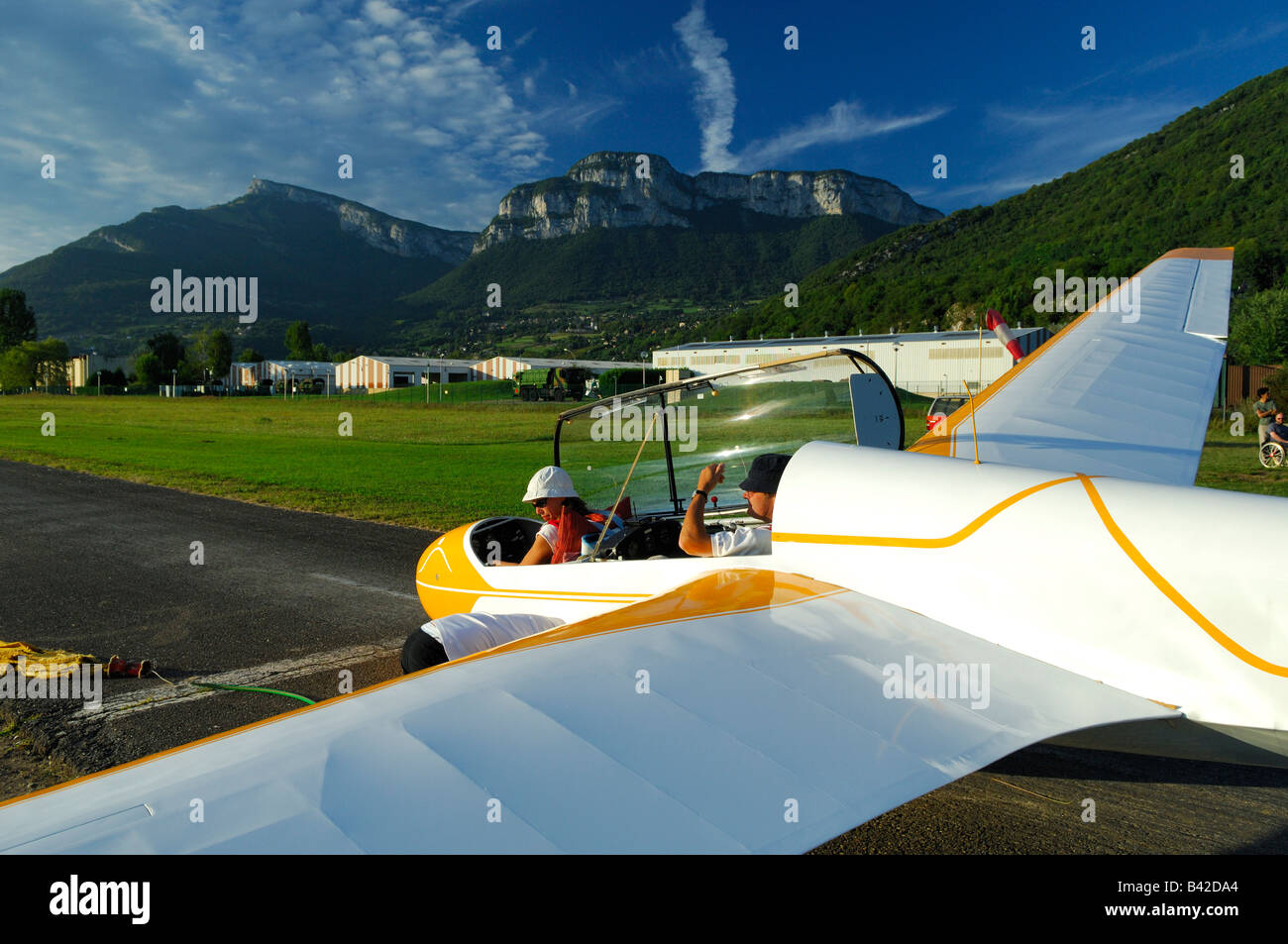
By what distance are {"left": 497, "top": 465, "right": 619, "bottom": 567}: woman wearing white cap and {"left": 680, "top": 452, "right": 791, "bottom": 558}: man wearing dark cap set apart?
840 mm

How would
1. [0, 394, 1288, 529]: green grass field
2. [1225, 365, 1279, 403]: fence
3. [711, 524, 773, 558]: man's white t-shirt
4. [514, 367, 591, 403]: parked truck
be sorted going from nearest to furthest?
[711, 524, 773, 558]: man's white t-shirt
[0, 394, 1288, 529]: green grass field
[1225, 365, 1279, 403]: fence
[514, 367, 591, 403]: parked truck

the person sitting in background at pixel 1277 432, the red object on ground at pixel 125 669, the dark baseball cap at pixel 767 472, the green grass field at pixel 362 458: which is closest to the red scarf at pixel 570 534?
the green grass field at pixel 362 458

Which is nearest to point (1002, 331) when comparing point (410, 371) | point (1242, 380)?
point (1242, 380)

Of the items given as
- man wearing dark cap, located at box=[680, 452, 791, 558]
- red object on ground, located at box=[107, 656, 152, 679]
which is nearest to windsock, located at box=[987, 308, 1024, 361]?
man wearing dark cap, located at box=[680, 452, 791, 558]

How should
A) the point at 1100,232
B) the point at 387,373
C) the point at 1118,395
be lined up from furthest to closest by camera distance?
the point at 387,373 → the point at 1100,232 → the point at 1118,395

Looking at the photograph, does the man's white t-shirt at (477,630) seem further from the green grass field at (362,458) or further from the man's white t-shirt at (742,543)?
the green grass field at (362,458)

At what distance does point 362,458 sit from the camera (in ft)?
72.9

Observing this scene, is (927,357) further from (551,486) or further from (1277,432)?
(551,486)

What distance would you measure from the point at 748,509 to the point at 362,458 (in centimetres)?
1967

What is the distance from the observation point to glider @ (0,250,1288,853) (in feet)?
4.97

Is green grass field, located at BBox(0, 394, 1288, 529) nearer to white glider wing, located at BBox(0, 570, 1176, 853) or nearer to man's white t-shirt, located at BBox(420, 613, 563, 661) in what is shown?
man's white t-shirt, located at BBox(420, 613, 563, 661)

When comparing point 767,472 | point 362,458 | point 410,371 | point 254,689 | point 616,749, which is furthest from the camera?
point 410,371
